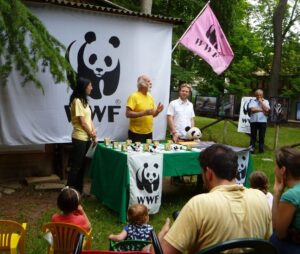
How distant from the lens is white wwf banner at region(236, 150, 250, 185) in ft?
20.5

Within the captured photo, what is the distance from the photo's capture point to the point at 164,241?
2211 mm

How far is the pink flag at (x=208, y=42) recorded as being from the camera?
306 inches

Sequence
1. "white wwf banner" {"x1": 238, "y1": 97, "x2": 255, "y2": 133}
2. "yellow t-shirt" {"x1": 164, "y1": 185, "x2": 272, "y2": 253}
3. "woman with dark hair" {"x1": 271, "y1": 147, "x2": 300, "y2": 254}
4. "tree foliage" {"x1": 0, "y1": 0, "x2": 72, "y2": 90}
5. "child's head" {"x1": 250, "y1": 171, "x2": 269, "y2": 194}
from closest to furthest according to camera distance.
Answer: "yellow t-shirt" {"x1": 164, "y1": 185, "x2": 272, "y2": 253}
"woman with dark hair" {"x1": 271, "y1": 147, "x2": 300, "y2": 254}
"child's head" {"x1": 250, "y1": 171, "x2": 269, "y2": 194}
"tree foliage" {"x1": 0, "y1": 0, "x2": 72, "y2": 90}
"white wwf banner" {"x1": 238, "y1": 97, "x2": 255, "y2": 133}

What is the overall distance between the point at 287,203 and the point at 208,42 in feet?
18.9

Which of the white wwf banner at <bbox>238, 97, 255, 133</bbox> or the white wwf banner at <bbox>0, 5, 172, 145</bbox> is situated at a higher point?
the white wwf banner at <bbox>0, 5, 172, 145</bbox>

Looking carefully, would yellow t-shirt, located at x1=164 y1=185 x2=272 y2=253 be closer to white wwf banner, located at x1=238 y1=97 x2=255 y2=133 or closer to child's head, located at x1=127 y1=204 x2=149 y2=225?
child's head, located at x1=127 y1=204 x2=149 y2=225

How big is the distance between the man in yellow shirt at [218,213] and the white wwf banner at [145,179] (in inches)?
114

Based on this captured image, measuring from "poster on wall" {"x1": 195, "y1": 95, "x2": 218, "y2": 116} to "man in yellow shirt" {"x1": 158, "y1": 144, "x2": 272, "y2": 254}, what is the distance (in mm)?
11533

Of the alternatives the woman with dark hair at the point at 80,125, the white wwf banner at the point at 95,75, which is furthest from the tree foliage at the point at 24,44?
the white wwf banner at the point at 95,75

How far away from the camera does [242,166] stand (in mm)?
6320

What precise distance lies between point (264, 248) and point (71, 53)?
542cm

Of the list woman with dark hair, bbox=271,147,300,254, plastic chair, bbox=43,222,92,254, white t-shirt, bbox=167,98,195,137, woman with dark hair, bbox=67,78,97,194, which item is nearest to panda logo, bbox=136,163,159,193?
woman with dark hair, bbox=67,78,97,194

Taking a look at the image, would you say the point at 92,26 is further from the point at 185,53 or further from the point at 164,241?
the point at 185,53

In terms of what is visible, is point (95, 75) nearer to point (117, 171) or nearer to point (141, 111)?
point (141, 111)
